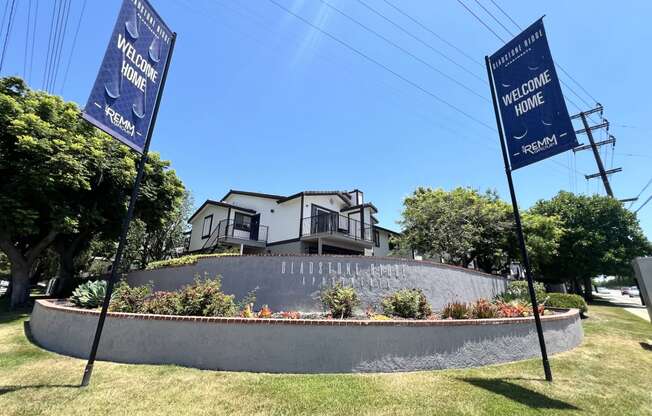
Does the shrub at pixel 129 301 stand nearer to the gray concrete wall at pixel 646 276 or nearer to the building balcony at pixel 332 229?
the building balcony at pixel 332 229

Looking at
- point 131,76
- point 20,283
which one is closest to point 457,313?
point 131,76

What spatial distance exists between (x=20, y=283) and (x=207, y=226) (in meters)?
10.1

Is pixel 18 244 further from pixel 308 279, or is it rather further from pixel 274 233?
pixel 308 279

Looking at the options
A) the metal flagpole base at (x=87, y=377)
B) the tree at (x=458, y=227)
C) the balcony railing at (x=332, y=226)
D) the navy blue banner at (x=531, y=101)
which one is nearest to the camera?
the metal flagpole base at (x=87, y=377)

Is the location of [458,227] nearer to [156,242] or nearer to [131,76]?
[131,76]

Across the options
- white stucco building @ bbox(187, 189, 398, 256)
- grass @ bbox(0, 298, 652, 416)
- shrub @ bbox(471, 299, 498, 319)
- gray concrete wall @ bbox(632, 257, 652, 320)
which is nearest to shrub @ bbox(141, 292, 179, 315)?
grass @ bbox(0, 298, 652, 416)

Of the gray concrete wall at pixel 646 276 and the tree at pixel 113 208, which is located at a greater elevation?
the tree at pixel 113 208

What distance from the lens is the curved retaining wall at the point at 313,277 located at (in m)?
9.26

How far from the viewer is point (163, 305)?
6.79 metres

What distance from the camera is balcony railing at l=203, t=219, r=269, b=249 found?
19.5 meters

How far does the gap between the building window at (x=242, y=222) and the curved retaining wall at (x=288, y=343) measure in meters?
14.0

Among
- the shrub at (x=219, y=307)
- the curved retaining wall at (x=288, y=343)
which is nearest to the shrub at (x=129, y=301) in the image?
the curved retaining wall at (x=288, y=343)

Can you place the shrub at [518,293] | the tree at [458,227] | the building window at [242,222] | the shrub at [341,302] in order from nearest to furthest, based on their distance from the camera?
the shrub at [341,302] < the shrub at [518,293] < the tree at [458,227] < the building window at [242,222]

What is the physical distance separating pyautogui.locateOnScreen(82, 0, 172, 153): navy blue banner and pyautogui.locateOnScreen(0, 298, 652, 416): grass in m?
3.71
